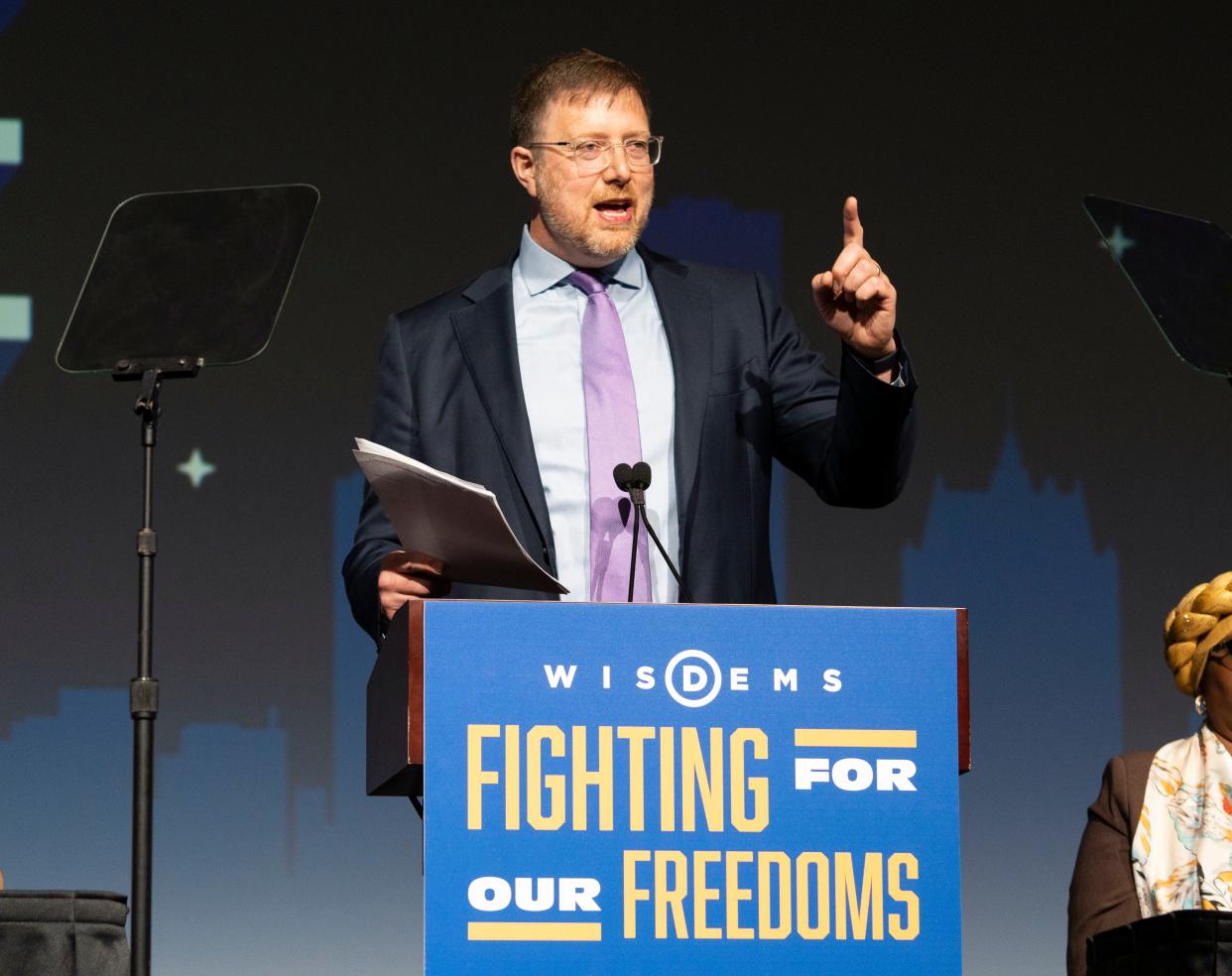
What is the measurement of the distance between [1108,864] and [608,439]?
1.09 m

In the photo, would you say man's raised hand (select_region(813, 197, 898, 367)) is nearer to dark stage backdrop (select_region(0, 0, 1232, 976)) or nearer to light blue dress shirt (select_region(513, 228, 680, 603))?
light blue dress shirt (select_region(513, 228, 680, 603))

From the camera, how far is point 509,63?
479 centimetres

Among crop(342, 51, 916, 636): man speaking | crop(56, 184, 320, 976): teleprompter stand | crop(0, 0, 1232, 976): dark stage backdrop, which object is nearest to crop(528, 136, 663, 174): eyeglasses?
crop(342, 51, 916, 636): man speaking

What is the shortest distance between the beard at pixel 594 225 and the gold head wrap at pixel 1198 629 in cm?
112

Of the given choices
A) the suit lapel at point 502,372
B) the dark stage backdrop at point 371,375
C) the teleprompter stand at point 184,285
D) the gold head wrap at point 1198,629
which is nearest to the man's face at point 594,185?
the suit lapel at point 502,372

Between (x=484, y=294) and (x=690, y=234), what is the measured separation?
6.14ft

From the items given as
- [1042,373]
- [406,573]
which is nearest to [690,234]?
[1042,373]

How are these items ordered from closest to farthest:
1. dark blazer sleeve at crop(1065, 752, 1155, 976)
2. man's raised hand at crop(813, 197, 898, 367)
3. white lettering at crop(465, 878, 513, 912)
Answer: white lettering at crop(465, 878, 513, 912), man's raised hand at crop(813, 197, 898, 367), dark blazer sleeve at crop(1065, 752, 1155, 976)

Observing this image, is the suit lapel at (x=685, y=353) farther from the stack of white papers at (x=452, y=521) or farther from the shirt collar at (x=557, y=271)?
the stack of white papers at (x=452, y=521)

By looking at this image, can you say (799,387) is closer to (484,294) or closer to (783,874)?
(484,294)

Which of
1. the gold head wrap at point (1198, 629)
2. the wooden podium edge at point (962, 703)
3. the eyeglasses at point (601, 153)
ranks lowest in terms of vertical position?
the wooden podium edge at point (962, 703)

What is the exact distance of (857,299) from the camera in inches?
93.6

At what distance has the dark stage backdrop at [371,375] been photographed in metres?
4.43

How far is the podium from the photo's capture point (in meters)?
2.04
